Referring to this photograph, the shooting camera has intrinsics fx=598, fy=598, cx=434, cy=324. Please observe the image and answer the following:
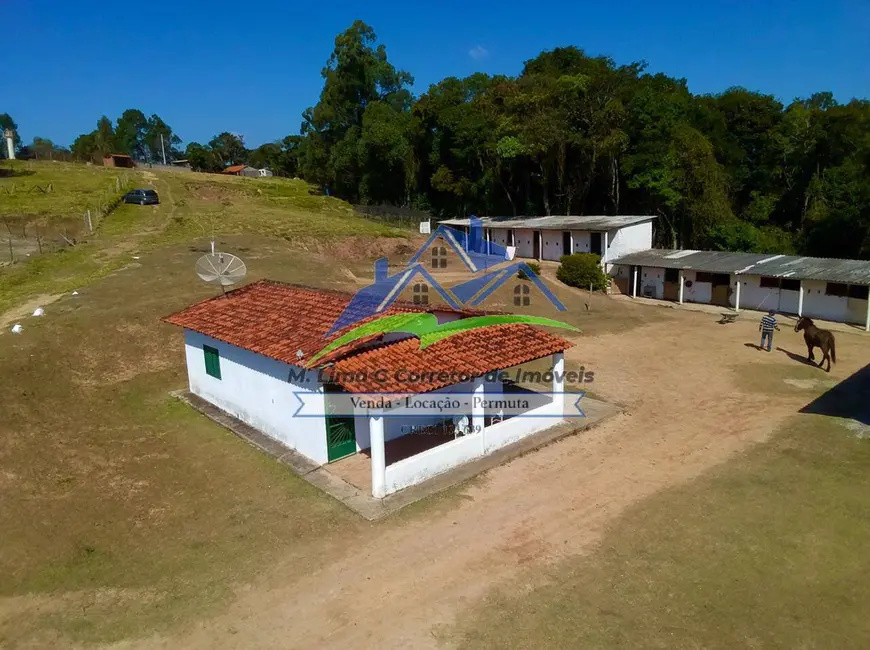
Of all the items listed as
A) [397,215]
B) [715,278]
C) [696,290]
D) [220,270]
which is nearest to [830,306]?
[715,278]

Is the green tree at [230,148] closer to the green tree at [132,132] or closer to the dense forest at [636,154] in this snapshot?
the green tree at [132,132]

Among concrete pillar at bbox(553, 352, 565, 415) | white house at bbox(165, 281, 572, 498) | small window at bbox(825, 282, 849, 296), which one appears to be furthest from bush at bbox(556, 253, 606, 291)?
concrete pillar at bbox(553, 352, 565, 415)

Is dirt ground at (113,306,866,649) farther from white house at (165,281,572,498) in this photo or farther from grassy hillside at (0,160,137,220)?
grassy hillside at (0,160,137,220)

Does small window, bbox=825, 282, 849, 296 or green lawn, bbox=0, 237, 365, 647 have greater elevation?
small window, bbox=825, 282, 849, 296

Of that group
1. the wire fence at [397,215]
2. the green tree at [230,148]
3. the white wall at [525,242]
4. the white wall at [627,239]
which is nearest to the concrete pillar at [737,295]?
the white wall at [627,239]

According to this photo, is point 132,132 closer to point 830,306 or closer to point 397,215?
point 397,215

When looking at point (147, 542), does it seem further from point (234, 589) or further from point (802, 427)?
point (802, 427)
